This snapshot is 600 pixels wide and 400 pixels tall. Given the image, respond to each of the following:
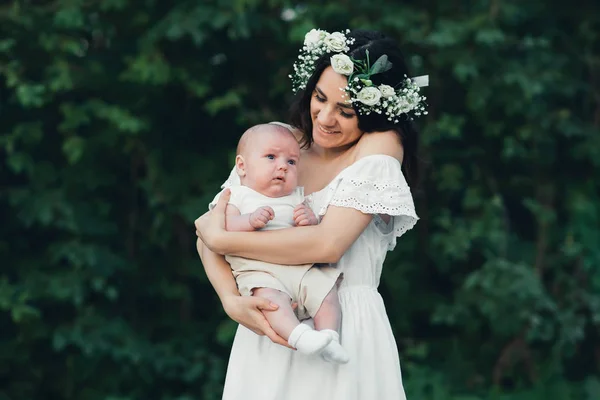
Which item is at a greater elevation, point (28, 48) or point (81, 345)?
point (28, 48)

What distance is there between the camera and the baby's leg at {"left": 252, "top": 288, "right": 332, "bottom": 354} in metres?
2.49

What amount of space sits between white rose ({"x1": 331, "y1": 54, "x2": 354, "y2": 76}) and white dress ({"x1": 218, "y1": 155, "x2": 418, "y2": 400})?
271 mm

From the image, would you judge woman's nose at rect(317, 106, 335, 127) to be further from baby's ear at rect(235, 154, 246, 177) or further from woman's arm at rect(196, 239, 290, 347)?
woman's arm at rect(196, 239, 290, 347)

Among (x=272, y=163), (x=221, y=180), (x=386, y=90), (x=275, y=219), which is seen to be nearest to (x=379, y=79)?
(x=386, y=90)

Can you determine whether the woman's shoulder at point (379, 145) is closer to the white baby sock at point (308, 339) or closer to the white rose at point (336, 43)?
the white rose at point (336, 43)

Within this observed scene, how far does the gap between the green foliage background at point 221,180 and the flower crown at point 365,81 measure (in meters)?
2.20

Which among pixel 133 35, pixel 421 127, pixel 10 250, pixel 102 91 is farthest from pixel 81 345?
pixel 421 127

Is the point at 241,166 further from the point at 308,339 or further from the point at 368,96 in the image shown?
the point at 308,339

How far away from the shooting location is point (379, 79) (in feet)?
9.36

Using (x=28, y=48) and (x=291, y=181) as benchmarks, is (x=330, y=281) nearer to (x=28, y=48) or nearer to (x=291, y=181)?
(x=291, y=181)

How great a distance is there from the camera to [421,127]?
17.9 ft

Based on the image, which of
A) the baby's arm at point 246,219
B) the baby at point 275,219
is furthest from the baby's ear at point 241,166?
the baby's arm at point 246,219

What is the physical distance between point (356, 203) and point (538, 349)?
3298 millimetres

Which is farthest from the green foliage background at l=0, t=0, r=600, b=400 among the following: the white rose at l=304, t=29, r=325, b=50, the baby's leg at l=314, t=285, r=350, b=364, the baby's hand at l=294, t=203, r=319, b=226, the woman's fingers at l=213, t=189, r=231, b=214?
the baby's leg at l=314, t=285, r=350, b=364
